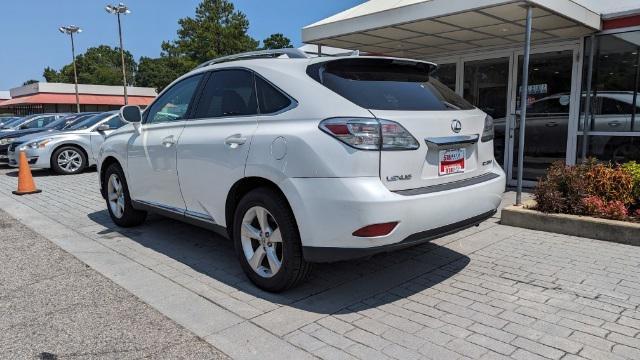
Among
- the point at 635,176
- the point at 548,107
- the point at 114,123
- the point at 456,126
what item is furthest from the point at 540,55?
the point at 114,123

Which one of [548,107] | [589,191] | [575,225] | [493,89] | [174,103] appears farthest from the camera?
[493,89]

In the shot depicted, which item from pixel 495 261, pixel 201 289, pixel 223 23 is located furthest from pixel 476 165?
pixel 223 23

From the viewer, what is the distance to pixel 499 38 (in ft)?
25.5

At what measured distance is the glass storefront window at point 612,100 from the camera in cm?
703

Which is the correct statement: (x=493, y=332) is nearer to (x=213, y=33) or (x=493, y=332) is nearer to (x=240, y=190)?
(x=240, y=190)

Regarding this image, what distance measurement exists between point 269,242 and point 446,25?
479 cm

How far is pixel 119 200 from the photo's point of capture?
19.1 feet

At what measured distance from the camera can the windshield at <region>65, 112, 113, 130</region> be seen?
12.2 m

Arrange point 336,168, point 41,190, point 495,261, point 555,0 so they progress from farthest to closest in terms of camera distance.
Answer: point 41,190, point 555,0, point 495,261, point 336,168

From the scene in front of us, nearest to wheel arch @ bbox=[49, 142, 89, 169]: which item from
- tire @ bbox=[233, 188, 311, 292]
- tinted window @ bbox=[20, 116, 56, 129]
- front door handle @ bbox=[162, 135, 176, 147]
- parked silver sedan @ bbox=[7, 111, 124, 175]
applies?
parked silver sedan @ bbox=[7, 111, 124, 175]

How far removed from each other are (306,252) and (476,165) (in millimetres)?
1550

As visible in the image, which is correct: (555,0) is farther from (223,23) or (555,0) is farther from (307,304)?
(223,23)

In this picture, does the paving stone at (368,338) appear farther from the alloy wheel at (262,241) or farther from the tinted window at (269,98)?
the tinted window at (269,98)

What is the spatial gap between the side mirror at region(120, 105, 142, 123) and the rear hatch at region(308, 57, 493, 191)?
8.53 feet
